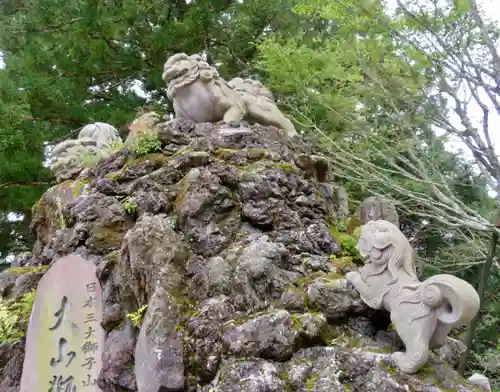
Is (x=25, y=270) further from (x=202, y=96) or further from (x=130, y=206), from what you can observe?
(x=202, y=96)

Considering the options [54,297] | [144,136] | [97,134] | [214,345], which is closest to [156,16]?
[97,134]

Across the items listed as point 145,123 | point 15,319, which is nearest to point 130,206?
point 145,123

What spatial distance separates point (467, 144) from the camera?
3.88m

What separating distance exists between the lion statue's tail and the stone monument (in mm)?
2287

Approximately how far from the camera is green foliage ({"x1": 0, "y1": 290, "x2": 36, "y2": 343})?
173 inches

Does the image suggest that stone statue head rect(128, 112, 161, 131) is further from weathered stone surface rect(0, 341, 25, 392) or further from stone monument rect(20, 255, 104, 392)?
weathered stone surface rect(0, 341, 25, 392)

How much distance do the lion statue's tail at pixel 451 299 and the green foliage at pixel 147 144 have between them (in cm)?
266

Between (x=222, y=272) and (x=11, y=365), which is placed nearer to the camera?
(x=222, y=272)

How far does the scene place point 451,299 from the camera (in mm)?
2633

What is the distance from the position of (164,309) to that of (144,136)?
1901 millimetres

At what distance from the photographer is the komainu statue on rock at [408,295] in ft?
8.63

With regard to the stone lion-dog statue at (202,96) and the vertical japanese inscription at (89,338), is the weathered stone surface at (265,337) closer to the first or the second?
the vertical japanese inscription at (89,338)

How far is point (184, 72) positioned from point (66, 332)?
2679 millimetres

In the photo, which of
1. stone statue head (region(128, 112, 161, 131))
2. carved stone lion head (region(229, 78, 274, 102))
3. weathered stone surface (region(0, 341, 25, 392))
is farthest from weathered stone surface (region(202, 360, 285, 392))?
carved stone lion head (region(229, 78, 274, 102))
